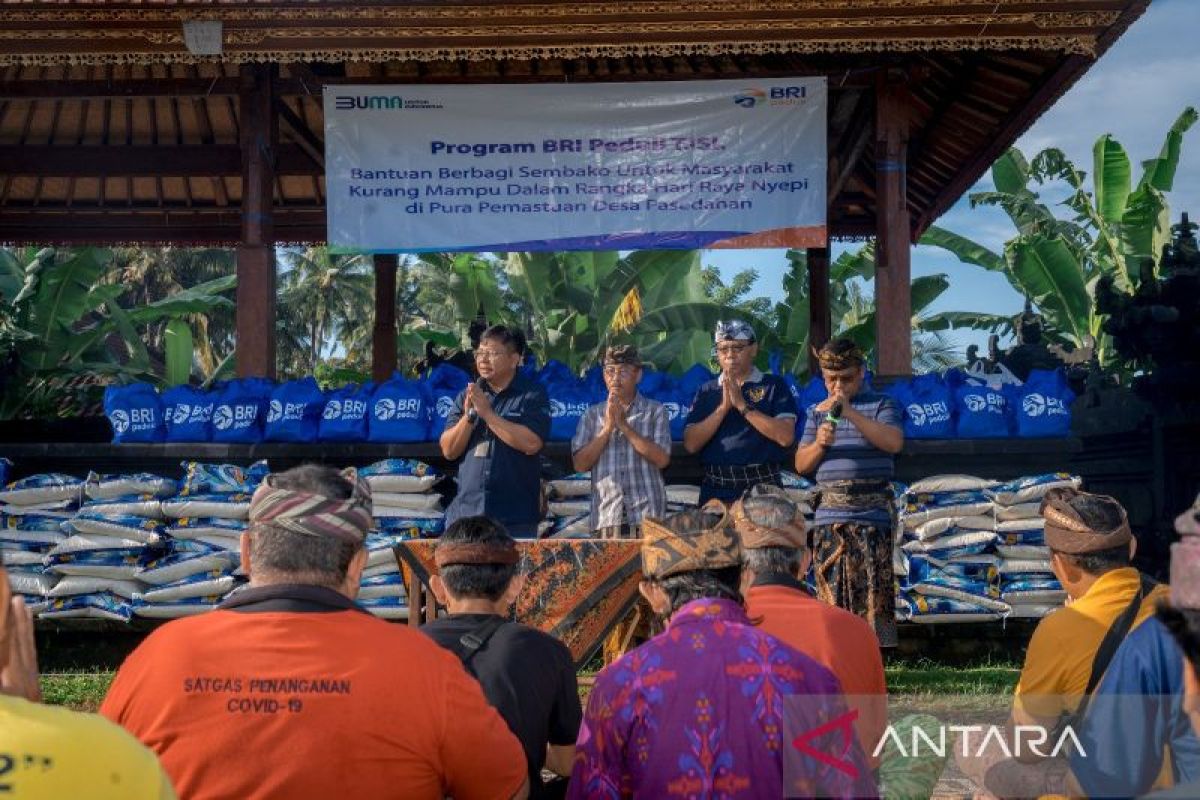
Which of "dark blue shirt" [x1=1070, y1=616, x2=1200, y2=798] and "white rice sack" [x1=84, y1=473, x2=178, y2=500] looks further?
"white rice sack" [x1=84, y1=473, x2=178, y2=500]

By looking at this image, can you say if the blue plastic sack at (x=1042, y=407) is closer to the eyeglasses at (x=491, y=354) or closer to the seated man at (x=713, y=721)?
the eyeglasses at (x=491, y=354)

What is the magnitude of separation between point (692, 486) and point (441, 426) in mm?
1581

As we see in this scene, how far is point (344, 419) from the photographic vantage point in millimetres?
8023

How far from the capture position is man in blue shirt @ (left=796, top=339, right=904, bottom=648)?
6.25 meters

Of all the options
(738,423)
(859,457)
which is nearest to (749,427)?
(738,423)

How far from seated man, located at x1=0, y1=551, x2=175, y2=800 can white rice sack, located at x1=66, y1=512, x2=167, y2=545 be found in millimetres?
6499

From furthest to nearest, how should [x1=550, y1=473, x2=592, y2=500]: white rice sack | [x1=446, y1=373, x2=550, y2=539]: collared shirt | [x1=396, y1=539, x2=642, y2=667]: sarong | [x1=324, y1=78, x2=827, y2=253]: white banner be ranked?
1. [x1=324, y1=78, x2=827, y2=253]: white banner
2. [x1=550, y1=473, x2=592, y2=500]: white rice sack
3. [x1=446, y1=373, x2=550, y2=539]: collared shirt
4. [x1=396, y1=539, x2=642, y2=667]: sarong

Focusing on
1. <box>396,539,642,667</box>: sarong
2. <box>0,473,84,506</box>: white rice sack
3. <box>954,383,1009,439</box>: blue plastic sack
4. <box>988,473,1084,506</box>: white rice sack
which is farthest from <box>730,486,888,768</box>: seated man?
<box>0,473,84,506</box>: white rice sack

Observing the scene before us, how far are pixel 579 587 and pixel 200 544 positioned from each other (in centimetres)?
317

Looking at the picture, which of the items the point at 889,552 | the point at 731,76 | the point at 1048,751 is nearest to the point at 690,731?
the point at 1048,751

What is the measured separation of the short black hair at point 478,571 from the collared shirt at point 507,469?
2.83 metres

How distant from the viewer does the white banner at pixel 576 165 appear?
8898 millimetres

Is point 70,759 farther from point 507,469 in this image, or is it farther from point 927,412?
point 927,412

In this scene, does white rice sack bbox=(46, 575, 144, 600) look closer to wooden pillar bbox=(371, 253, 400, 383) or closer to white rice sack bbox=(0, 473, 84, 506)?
white rice sack bbox=(0, 473, 84, 506)
